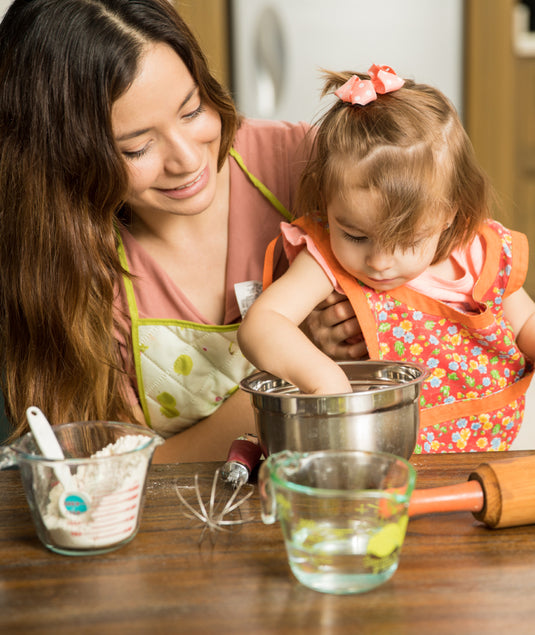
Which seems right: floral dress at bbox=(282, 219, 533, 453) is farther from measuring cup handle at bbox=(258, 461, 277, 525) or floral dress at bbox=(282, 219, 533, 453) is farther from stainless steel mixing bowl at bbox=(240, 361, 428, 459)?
measuring cup handle at bbox=(258, 461, 277, 525)

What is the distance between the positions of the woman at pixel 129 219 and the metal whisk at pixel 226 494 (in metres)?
0.39

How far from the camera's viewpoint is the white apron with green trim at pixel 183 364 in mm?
1438

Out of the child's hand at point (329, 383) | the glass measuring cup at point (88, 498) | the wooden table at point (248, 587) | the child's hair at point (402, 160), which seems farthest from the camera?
the child's hair at point (402, 160)

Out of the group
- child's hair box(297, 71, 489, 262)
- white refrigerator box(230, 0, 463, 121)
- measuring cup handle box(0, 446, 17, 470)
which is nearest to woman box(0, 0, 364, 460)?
child's hair box(297, 71, 489, 262)

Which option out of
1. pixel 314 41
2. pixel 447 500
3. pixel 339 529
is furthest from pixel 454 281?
pixel 314 41

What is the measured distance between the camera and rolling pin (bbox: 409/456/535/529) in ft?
2.50

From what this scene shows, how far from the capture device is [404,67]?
11.3 feet

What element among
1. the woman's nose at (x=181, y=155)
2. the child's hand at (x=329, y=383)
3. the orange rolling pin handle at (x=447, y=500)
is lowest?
the orange rolling pin handle at (x=447, y=500)

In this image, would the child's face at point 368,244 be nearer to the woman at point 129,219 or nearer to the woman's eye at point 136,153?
the woman at point 129,219

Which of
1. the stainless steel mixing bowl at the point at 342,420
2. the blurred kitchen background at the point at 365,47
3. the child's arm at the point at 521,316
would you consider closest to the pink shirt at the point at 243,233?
the child's arm at the point at 521,316

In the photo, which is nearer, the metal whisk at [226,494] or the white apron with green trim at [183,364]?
the metal whisk at [226,494]

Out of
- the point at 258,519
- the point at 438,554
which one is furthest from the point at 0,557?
the point at 438,554

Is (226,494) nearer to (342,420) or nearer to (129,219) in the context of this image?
(342,420)

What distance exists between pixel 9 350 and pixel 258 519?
0.70 metres
